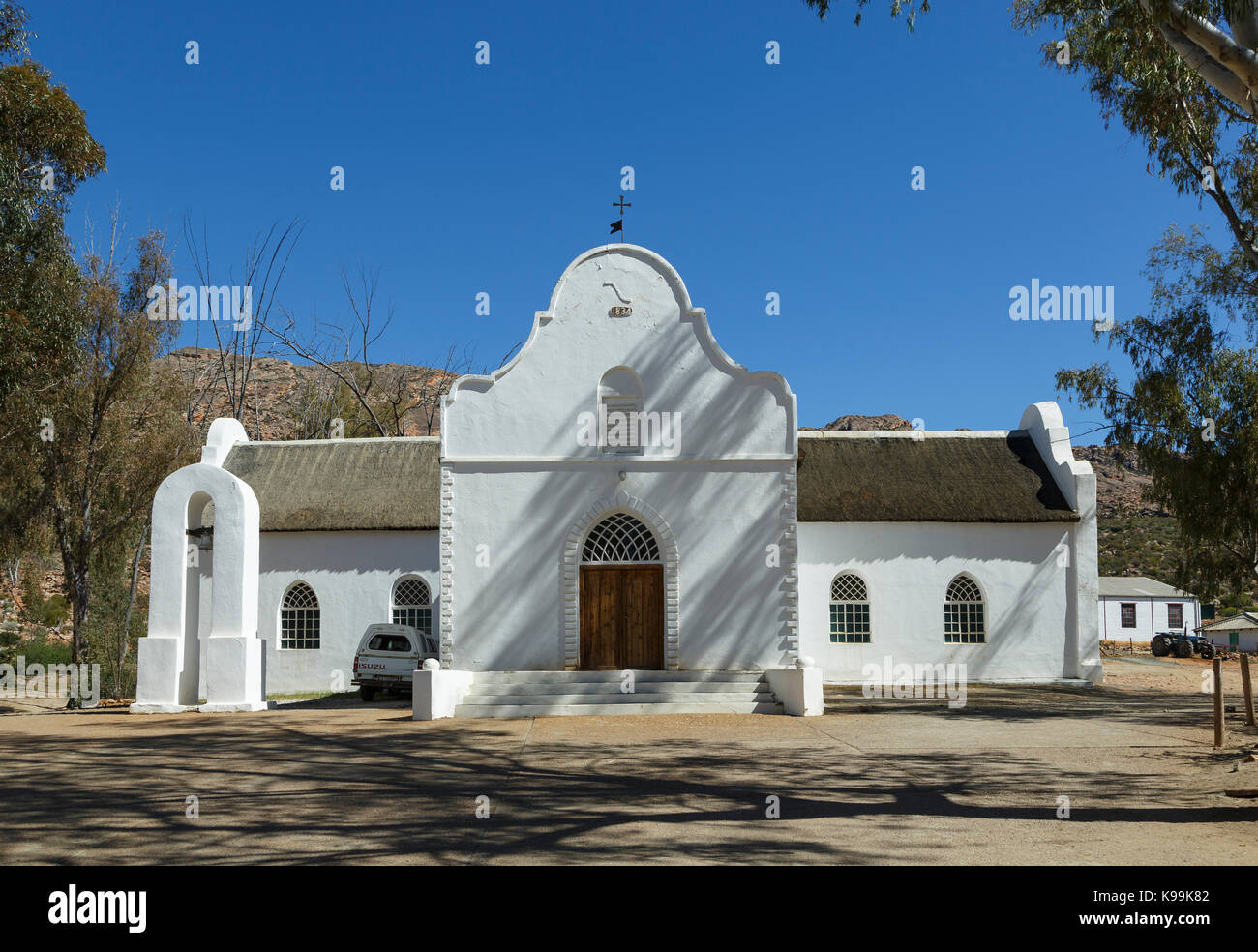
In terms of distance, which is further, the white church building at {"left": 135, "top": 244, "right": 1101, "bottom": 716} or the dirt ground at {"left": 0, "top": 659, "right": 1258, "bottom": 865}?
the white church building at {"left": 135, "top": 244, "right": 1101, "bottom": 716}

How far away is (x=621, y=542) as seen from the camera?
19.7m

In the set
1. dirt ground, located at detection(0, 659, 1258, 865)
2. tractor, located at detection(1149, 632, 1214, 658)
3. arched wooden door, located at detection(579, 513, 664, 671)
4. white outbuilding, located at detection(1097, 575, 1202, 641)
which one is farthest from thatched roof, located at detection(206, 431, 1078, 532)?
white outbuilding, located at detection(1097, 575, 1202, 641)

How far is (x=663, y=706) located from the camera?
1784cm

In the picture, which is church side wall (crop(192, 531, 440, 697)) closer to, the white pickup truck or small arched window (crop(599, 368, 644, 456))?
the white pickup truck

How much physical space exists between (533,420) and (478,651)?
4612 mm

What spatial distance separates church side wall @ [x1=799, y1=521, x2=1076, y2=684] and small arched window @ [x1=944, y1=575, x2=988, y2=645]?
207mm

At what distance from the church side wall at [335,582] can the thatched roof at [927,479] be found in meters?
10.3

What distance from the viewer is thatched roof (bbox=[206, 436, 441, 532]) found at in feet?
85.3

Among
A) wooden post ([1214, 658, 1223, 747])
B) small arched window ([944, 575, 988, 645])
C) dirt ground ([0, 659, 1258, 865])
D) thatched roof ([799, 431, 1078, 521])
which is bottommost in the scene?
dirt ground ([0, 659, 1258, 865])

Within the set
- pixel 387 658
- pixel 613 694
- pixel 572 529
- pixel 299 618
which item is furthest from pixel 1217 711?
pixel 299 618

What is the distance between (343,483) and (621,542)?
10871 millimetres

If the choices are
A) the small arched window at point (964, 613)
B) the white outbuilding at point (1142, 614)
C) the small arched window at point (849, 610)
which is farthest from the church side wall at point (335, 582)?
the white outbuilding at point (1142, 614)
